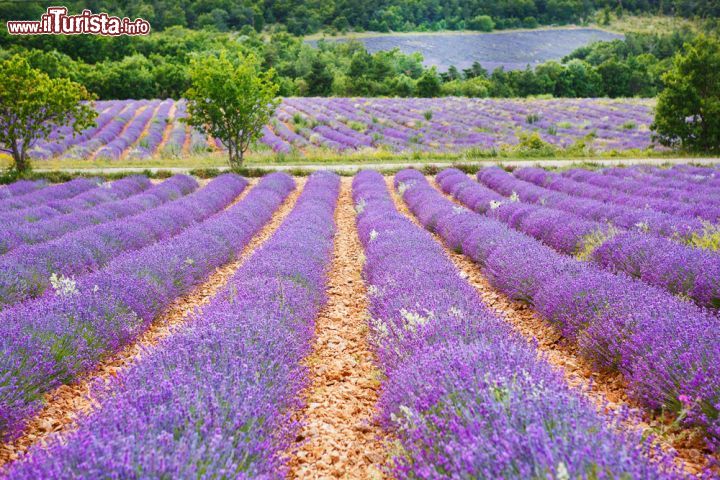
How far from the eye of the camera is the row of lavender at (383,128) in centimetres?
2186

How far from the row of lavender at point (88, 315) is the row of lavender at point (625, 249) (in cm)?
456

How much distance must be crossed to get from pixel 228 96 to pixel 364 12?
307ft

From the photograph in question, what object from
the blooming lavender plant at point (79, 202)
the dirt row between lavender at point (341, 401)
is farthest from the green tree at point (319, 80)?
the dirt row between lavender at point (341, 401)

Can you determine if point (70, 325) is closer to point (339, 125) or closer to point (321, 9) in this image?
point (339, 125)

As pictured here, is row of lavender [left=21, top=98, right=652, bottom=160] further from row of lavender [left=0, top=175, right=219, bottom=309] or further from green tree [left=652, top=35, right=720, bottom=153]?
row of lavender [left=0, top=175, right=219, bottom=309]

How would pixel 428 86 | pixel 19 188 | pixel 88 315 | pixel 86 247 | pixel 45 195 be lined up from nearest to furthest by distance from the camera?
pixel 88 315
pixel 86 247
pixel 45 195
pixel 19 188
pixel 428 86

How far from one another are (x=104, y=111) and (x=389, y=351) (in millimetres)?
34389

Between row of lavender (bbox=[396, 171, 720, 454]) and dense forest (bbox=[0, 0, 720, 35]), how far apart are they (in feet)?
237

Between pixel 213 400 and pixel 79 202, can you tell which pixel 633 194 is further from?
pixel 79 202

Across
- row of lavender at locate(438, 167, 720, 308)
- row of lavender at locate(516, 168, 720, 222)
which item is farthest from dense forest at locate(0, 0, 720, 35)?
row of lavender at locate(438, 167, 720, 308)

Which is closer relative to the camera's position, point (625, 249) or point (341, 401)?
point (341, 401)

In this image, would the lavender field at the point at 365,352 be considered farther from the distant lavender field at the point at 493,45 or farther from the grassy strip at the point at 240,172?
the distant lavender field at the point at 493,45

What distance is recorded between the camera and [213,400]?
6.80ft

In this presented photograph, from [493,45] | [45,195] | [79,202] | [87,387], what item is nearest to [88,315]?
[87,387]
